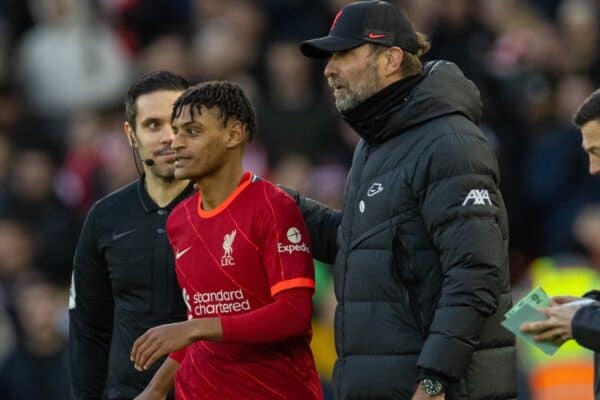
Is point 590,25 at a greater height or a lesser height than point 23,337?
greater

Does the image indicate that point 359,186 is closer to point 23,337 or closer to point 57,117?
point 23,337

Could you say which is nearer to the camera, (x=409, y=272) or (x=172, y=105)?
(x=409, y=272)

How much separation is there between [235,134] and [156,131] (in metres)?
0.61

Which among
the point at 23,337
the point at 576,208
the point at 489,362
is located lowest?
the point at 23,337

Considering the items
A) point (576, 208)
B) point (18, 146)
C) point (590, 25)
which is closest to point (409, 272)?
point (576, 208)

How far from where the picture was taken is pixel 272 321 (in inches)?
212

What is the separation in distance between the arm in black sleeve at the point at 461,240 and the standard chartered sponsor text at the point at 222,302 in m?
0.72

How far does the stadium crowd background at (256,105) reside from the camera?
9461 millimetres

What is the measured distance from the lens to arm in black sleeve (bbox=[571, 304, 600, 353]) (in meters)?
5.13

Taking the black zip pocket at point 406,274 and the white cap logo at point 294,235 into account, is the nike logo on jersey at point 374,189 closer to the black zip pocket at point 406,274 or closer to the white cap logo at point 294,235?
the black zip pocket at point 406,274

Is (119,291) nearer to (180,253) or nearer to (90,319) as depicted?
(90,319)

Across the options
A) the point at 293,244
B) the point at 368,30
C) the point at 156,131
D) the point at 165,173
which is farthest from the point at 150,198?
the point at 368,30

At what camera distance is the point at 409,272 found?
5.32 metres

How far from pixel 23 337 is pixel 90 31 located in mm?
2873
